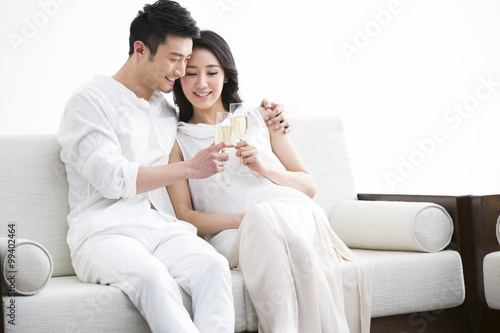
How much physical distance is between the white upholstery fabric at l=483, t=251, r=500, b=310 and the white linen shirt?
1172 millimetres

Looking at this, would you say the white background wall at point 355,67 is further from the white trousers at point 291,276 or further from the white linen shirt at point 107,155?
the white trousers at point 291,276

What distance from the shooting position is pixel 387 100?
4.25 meters

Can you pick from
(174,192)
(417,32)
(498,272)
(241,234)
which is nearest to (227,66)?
(174,192)

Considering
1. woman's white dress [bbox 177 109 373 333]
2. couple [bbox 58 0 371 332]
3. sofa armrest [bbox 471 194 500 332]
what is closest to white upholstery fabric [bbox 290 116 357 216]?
couple [bbox 58 0 371 332]

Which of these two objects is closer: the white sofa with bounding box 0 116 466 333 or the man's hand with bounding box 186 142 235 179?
the white sofa with bounding box 0 116 466 333

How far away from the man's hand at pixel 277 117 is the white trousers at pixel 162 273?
69 cm

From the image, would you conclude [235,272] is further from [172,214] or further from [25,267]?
[25,267]

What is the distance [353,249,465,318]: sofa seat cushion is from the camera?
2.35m

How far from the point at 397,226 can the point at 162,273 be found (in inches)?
42.4

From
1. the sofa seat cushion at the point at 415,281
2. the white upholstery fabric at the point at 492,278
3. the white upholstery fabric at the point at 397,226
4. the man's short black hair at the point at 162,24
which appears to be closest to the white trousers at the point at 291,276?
the sofa seat cushion at the point at 415,281

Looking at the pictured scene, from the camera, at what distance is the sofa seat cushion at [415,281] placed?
92.4 inches

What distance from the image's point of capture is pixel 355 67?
13.4 feet

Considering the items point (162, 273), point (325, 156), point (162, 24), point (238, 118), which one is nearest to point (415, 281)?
point (325, 156)

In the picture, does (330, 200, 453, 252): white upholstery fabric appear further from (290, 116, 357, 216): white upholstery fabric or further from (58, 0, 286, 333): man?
(58, 0, 286, 333): man
